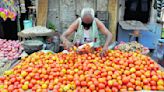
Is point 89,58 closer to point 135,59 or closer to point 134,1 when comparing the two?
point 135,59

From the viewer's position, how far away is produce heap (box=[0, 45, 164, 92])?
3.26 metres

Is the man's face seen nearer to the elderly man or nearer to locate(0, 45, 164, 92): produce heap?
the elderly man

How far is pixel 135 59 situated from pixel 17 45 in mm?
3361

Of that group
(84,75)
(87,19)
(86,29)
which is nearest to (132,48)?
(86,29)

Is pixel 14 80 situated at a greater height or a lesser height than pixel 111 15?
lesser

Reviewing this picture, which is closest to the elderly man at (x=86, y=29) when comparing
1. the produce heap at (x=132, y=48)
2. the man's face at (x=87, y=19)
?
the man's face at (x=87, y=19)

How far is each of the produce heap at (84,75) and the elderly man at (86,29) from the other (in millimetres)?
780

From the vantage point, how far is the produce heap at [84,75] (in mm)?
3256

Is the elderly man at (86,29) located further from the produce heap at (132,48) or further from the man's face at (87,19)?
the produce heap at (132,48)

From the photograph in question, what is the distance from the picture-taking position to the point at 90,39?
5211 millimetres

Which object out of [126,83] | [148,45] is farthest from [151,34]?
[126,83]

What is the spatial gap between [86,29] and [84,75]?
1.75 metres

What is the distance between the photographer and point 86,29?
5090mm

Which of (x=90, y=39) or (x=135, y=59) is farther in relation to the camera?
(x=90, y=39)
